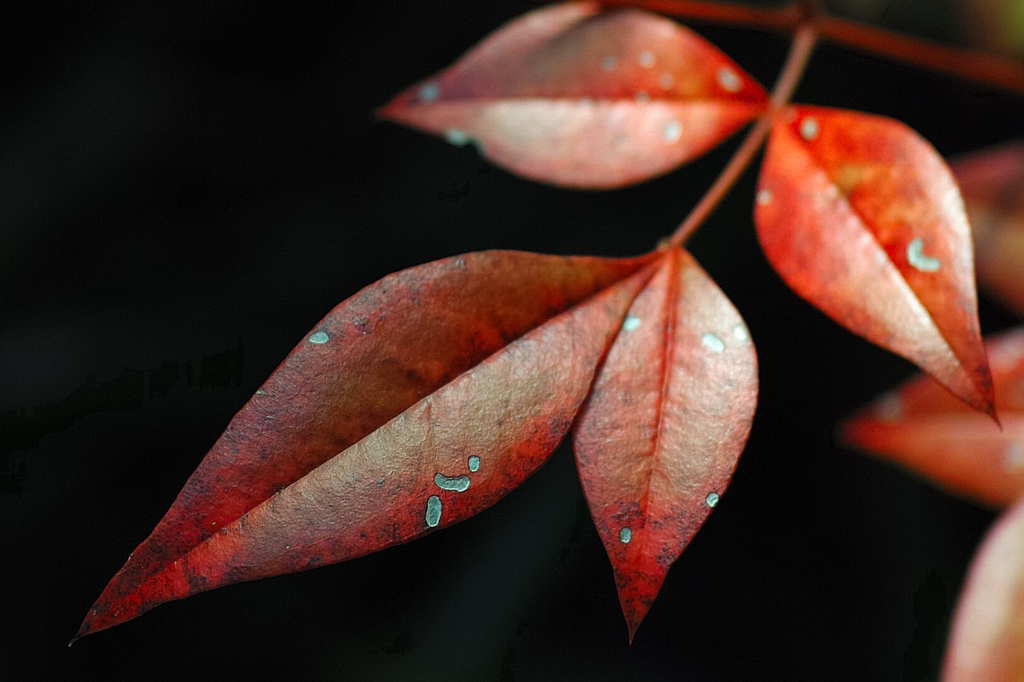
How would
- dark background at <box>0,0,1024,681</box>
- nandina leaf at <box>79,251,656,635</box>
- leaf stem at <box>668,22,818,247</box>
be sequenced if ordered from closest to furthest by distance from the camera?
nandina leaf at <box>79,251,656,635</box>, leaf stem at <box>668,22,818,247</box>, dark background at <box>0,0,1024,681</box>

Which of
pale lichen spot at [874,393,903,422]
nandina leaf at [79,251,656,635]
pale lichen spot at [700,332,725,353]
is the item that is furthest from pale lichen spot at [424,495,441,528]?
pale lichen spot at [874,393,903,422]

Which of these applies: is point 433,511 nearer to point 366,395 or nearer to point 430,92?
point 366,395

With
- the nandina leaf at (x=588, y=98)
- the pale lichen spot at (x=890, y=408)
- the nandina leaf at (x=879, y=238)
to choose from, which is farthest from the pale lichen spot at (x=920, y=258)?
the pale lichen spot at (x=890, y=408)

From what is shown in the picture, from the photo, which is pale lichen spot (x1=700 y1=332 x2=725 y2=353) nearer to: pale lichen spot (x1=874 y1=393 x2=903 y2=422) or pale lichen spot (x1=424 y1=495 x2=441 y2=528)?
pale lichen spot (x1=424 y1=495 x2=441 y2=528)

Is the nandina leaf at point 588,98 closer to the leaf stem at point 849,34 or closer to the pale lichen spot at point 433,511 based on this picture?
the leaf stem at point 849,34

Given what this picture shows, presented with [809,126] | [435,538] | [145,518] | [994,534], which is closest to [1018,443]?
[994,534]

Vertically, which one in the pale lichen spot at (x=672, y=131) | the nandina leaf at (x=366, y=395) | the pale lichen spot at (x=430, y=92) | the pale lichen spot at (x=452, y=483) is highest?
the pale lichen spot at (x=430, y=92)
